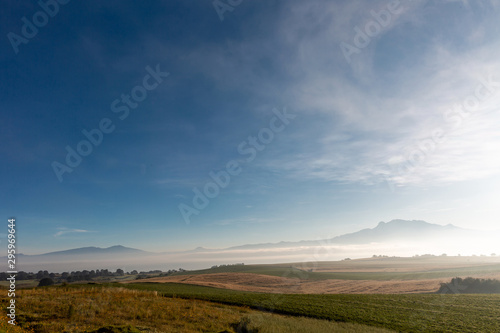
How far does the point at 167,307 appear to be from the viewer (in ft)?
95.3

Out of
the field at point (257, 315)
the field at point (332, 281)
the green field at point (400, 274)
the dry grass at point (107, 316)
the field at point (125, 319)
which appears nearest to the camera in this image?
the field at point (125, 319)

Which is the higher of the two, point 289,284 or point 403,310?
point 403,310

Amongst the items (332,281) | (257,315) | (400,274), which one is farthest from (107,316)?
(400,274)

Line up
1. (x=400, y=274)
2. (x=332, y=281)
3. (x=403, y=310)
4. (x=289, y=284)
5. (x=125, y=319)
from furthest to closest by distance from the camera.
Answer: (x=400, y=274) → (x=332, y=281) → (x=289, y=284) → (x=403, y=310) → (x=125, y=319)

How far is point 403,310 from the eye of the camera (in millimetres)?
33812

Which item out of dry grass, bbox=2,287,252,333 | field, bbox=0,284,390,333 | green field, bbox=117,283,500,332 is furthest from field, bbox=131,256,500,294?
field, bbox=0,284,390,333

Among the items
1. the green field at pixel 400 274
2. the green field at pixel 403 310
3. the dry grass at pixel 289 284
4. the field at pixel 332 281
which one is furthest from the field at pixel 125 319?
the green field at pixel 400 274

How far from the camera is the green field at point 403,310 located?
27.3m

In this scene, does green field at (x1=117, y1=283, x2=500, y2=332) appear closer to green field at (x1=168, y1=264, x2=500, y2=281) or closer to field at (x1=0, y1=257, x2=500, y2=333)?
field at (x1=0, y1=257, x2=500, y2=333)

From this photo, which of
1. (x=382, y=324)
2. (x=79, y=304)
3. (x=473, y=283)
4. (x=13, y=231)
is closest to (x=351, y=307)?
(x=382, y=324)

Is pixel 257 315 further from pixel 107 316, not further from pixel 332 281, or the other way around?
pixel 332 281

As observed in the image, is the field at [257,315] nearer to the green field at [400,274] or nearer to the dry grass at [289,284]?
the dry grass at [289,284]

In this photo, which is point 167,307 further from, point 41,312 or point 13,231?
point 13,231

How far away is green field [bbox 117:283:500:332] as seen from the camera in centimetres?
2728
